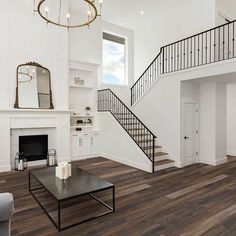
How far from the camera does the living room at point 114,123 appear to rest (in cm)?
350

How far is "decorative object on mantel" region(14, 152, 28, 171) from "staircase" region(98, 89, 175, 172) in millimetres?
3311

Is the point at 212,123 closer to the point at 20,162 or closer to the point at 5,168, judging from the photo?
the point at 20,162

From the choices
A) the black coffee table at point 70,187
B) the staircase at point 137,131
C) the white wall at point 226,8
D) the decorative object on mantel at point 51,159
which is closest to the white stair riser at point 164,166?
the staircase at point 137,131

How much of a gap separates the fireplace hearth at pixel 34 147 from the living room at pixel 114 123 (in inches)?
1.3

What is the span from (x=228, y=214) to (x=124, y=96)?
713 centimetres

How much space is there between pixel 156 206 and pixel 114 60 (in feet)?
24.9

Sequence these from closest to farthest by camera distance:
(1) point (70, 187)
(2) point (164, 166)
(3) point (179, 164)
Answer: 1. (1) point (70, 187)
2. (2) point (164, 166)
3. (3) point (179, 164)

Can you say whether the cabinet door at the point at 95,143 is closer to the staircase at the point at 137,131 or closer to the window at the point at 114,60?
the staircase at the point at 137,131

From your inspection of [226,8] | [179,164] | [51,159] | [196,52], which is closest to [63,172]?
[51,159]

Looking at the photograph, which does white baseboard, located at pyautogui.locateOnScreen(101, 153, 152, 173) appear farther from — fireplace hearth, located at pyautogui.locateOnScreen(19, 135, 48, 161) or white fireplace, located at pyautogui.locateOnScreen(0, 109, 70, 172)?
fireplace hearth, located at pyautogui.locateOnScreen(19, 135, 48, 161)

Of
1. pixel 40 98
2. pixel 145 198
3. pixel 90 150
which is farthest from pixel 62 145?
pixel 145 198

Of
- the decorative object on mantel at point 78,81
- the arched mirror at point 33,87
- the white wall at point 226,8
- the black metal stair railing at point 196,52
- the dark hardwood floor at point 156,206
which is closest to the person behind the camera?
the dark hardwood floor at point 156,206

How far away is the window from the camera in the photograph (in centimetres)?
955

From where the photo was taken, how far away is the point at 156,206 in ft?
12.4
